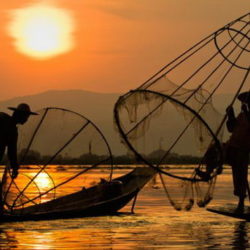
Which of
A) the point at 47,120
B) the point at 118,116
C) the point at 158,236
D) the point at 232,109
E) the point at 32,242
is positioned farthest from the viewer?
the point at 47,120

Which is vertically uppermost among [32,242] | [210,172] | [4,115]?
[4,115]

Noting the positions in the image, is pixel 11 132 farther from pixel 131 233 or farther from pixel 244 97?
pixel 244 97

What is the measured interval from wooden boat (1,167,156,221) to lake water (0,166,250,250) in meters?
0.26

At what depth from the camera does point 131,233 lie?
13.7m

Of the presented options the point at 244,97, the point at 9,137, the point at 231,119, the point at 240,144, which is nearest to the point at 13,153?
the point at 9,137

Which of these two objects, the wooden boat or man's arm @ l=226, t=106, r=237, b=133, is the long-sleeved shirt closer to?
the wooden boat

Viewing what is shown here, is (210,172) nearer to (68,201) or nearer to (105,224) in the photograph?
(105,224)

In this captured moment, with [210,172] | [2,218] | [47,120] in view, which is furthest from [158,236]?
[47,120]

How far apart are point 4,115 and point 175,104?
2.72m

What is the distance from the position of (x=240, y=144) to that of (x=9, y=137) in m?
3.93

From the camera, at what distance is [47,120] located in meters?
17.2

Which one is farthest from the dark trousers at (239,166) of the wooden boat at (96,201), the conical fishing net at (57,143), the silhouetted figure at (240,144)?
the conical fishing net at (57,143)

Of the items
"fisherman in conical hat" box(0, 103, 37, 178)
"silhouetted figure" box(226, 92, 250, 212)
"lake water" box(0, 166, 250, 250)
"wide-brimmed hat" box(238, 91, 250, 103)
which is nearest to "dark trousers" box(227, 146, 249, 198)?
"silhouetted figure" box(226, 92, 250, 212)

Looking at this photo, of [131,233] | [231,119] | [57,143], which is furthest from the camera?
[57,143]
